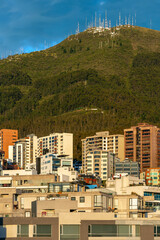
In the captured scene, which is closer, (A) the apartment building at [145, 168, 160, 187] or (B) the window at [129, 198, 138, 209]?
(B) the window at [129, 198, 138, 209]

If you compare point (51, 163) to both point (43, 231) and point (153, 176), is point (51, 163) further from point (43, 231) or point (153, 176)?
point (43, 231)

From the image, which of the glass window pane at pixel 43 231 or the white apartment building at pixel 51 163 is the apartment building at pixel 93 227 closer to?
the glass window pane at pixel 43 231

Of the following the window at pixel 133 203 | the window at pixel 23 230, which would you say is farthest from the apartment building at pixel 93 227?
the window at pixel 133 203

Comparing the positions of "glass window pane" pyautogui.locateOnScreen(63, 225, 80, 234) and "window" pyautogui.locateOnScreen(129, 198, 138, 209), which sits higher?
"window" pyautogui.locateOnScreen(129, 198, 138, 209)

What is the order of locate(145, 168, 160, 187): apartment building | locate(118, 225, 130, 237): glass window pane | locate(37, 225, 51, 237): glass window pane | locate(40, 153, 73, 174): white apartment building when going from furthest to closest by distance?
locate(145, 168, 160, 187): apartment building → locate(40, 153, 73, 174): white apartment building → locate(37, 225, 51, 237): glass window pane → locate(118, 225, 130, 237): glass window pane

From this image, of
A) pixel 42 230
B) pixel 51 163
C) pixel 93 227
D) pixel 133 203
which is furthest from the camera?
pixel 51 163

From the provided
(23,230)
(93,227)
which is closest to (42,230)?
(23,230)

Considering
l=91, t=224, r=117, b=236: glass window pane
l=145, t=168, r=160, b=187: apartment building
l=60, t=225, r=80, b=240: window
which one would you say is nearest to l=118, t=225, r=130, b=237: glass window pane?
l=91, t=224, r=117, b=236: glass window pane

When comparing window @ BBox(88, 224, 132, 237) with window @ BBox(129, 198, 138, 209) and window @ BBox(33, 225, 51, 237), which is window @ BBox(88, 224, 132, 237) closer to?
window @ BBox(33, 225, 51, 237)

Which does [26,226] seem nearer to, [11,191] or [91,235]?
[91,235]

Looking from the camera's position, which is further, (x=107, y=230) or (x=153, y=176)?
(x=153, y=176)
